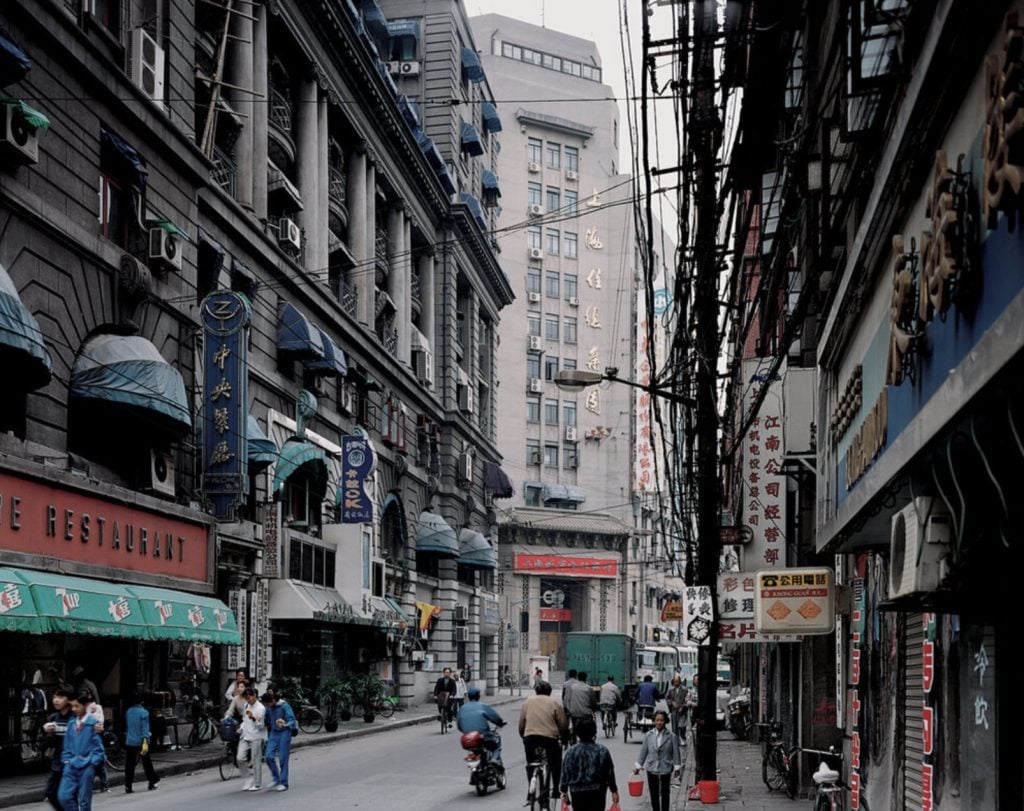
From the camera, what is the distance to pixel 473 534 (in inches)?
2435

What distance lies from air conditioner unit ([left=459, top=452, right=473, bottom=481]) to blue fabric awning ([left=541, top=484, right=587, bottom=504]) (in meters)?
34.4

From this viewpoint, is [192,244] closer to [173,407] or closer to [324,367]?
[173,407]

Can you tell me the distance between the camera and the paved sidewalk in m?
20.3

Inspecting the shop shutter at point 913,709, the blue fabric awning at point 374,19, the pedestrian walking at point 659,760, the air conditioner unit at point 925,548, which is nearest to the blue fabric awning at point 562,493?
the blue fabric awning at point 374,19

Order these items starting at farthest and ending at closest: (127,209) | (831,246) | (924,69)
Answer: (127,209) < (831,246) < (924,69)

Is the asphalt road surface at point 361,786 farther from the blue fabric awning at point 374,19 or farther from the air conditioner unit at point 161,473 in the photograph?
the blue fabric awning at point 374,19

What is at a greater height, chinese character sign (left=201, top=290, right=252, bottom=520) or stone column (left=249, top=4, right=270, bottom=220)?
stone column (left=249, top=4, right=270, bottom=220)

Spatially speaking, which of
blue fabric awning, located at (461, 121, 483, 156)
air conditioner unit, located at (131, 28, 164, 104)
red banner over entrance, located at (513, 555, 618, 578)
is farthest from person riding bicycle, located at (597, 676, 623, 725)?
red banner over entrance, located at (513, 555, 618, 578)

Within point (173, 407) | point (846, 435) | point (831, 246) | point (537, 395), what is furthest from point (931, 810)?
point (537, 395)

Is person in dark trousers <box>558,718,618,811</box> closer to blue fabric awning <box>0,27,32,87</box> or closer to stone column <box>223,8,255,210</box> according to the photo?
blue fabric awning <box>0,27,32,87</box>

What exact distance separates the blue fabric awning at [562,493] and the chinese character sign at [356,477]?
56.3 metres

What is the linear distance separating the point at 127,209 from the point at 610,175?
79.6 meters

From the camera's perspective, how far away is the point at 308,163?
139 ft

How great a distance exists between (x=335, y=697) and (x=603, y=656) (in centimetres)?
1775
